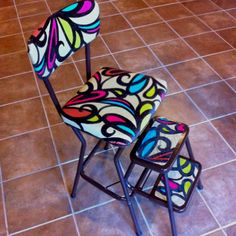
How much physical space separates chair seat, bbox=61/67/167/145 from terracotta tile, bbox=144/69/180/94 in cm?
72

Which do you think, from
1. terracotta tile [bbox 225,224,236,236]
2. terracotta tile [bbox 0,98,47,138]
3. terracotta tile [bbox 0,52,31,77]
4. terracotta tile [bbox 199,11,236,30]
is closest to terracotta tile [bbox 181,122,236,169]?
terracotta tile [bbox 225,224,236,236]

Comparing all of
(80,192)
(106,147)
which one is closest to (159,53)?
(106,147)

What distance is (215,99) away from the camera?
186 centimetres

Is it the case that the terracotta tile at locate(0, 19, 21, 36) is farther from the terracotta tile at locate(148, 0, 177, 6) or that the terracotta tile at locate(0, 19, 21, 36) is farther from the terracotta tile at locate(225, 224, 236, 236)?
the terracotta tile at locate(225, 224, 236, 236)

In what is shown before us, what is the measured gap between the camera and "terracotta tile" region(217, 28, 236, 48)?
2287 mm

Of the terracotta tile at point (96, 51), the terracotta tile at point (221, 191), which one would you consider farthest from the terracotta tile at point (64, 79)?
the terracotta tile at point (221, 191)

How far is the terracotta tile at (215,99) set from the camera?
1790 mm

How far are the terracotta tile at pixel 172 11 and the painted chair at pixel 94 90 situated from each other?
1.52 meters

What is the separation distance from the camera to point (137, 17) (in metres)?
2.62

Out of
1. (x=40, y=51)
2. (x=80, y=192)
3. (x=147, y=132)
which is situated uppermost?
(x=40, y=51)

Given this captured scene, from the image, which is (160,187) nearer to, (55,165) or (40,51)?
(55,165)

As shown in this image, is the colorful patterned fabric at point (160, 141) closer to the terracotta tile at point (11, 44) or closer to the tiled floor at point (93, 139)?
the tiled floor at point (93, 139)

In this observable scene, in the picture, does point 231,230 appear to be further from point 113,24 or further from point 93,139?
point 113,24

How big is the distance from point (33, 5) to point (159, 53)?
1374mm
